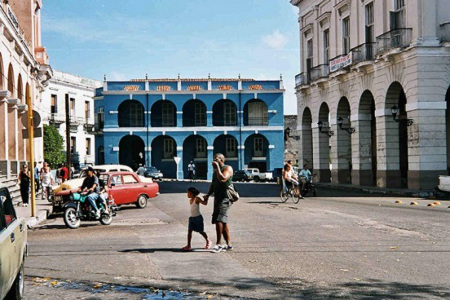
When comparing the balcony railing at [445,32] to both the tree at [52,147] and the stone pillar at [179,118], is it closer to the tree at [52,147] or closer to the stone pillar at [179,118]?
the tree at [52,147]

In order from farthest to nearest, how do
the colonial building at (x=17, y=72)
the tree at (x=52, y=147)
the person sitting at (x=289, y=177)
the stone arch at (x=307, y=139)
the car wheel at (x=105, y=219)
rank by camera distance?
1. the tree at (x=52, y=147)
2. the stone arch at (x=307, y=139)
3. the colonial building at (x=17, y=72)
4. the person sitting at (x=289, y=177)
5. the car wheel at (x=105, y=219)

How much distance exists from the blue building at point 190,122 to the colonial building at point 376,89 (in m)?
16.8

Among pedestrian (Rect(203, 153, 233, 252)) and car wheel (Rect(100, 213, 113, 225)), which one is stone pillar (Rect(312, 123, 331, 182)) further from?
pedestrian (Rect(203, 153, 233, 252))

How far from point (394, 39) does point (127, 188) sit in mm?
15517

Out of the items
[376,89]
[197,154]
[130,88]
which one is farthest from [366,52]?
[130,88]

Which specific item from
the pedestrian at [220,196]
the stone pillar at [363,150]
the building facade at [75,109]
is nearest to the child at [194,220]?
the pedestrian at [220,196]

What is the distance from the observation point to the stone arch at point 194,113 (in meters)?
63.9

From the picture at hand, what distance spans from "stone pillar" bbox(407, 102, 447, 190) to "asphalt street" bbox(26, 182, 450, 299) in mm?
11852

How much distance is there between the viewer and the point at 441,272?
27.8ft

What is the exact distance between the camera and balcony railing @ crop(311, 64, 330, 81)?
130ft

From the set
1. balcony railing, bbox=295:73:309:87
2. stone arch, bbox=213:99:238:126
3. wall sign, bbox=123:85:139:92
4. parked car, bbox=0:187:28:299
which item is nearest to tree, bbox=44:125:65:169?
wall sign, bbox=123:85:139:92

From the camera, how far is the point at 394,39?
2952cm

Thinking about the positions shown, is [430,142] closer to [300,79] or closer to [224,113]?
[300,79]

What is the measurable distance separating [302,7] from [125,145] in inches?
1065
